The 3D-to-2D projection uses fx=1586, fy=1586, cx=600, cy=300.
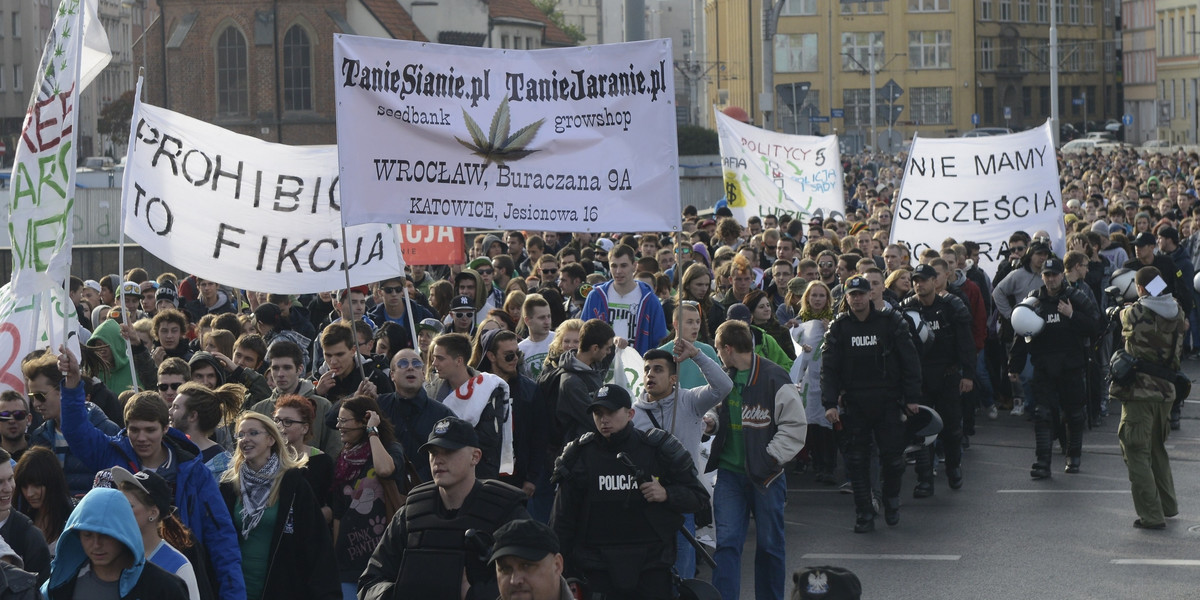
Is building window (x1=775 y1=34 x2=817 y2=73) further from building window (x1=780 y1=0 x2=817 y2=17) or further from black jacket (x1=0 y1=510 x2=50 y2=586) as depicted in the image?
black jacket (x1=0 y1=510 x2=50 y2=586)

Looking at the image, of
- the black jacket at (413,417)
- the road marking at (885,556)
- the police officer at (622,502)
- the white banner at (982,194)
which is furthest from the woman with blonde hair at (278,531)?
the white banner at (982,194)

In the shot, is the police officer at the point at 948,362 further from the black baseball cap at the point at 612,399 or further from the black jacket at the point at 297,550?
the black jacket at the point at 297,550

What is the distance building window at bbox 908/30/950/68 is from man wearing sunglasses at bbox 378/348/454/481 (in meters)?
95.6

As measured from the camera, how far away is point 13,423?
7203mm

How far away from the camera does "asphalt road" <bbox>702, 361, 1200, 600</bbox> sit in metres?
9.34

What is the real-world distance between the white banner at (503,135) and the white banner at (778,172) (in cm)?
1338

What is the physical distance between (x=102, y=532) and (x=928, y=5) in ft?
329

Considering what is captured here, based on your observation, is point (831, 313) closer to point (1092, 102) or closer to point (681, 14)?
point (1092, 102)

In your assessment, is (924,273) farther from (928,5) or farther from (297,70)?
(928,5)

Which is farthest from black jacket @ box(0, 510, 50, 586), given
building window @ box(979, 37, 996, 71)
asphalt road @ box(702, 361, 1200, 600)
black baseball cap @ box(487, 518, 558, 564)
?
building window @ box(979, 37, 996, 71)

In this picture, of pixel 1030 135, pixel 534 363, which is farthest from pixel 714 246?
pixel 534 363

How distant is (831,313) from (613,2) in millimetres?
150823

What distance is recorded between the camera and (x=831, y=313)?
12344 mm

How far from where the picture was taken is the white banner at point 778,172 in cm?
2173
